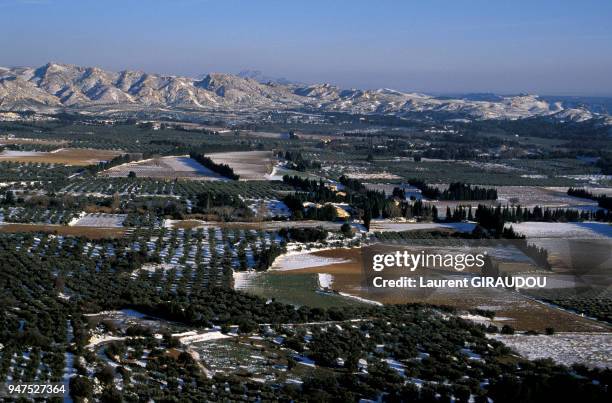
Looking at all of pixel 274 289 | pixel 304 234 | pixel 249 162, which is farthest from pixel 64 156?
pixel 274 289

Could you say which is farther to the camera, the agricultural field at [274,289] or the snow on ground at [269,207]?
the snow on ground at [269,207]

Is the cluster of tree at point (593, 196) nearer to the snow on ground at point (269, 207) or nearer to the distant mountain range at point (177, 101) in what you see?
the snow on ground at point (269, 207)

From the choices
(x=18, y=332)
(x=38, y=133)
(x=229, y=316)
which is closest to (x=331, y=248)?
(x=229, y=316)

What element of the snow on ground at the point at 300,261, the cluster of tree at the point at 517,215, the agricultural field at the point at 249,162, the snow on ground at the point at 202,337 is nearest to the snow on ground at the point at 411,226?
the cluster of tree at the point at 517,215

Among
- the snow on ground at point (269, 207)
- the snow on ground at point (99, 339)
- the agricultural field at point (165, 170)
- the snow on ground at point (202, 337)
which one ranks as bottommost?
the agricultural field at point (165, 170)

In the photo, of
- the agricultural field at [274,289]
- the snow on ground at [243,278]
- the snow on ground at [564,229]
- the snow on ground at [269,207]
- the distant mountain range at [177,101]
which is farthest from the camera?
the distant mountain range at [177,101]

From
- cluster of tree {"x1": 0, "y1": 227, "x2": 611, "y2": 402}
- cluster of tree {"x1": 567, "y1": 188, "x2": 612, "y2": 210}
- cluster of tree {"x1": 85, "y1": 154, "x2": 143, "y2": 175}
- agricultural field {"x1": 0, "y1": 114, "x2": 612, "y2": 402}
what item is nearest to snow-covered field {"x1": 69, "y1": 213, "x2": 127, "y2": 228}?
agricultural field {"x1": 0, "y1": 114, "x2": 612, "y2": 402}
